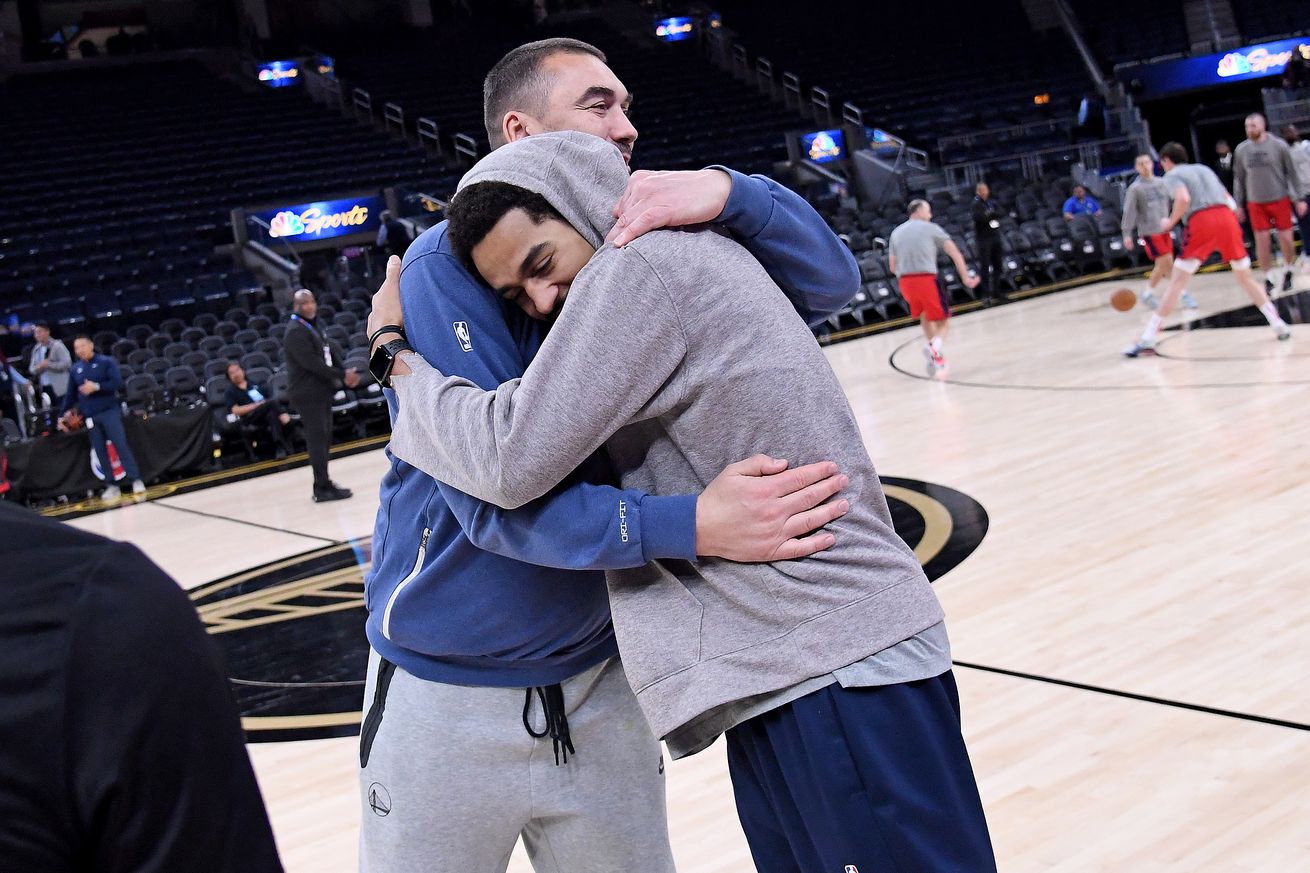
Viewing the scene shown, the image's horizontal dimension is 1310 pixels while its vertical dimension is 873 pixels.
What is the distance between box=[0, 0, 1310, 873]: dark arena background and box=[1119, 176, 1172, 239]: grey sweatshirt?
0.07 meters

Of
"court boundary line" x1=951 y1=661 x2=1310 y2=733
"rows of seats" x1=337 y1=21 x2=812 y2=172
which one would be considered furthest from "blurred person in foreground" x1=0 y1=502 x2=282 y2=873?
"rows of seats" x1=337 y1=21 x2=812 y2=172

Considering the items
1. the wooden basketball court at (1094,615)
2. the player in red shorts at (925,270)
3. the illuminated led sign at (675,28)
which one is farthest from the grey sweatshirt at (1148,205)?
the illuminated led sign at (675,28)

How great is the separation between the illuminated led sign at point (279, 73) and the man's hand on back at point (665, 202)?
25.6 metres

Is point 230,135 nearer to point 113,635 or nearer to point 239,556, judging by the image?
point 239,556

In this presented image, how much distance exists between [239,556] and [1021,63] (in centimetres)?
2337

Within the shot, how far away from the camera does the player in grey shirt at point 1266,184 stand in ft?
40.8

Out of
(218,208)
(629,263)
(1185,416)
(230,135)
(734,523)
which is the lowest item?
(1185,416)

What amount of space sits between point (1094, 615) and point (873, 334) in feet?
36.9

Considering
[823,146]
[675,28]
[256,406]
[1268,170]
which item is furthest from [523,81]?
[675,28]

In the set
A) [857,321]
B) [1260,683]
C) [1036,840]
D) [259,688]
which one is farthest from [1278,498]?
[857,321]

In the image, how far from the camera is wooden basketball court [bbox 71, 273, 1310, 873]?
9.23ft

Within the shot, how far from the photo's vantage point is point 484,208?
4.83 feet

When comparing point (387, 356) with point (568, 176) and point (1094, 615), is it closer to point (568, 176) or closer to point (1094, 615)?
point (568, 176)

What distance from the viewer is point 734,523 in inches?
53.6
